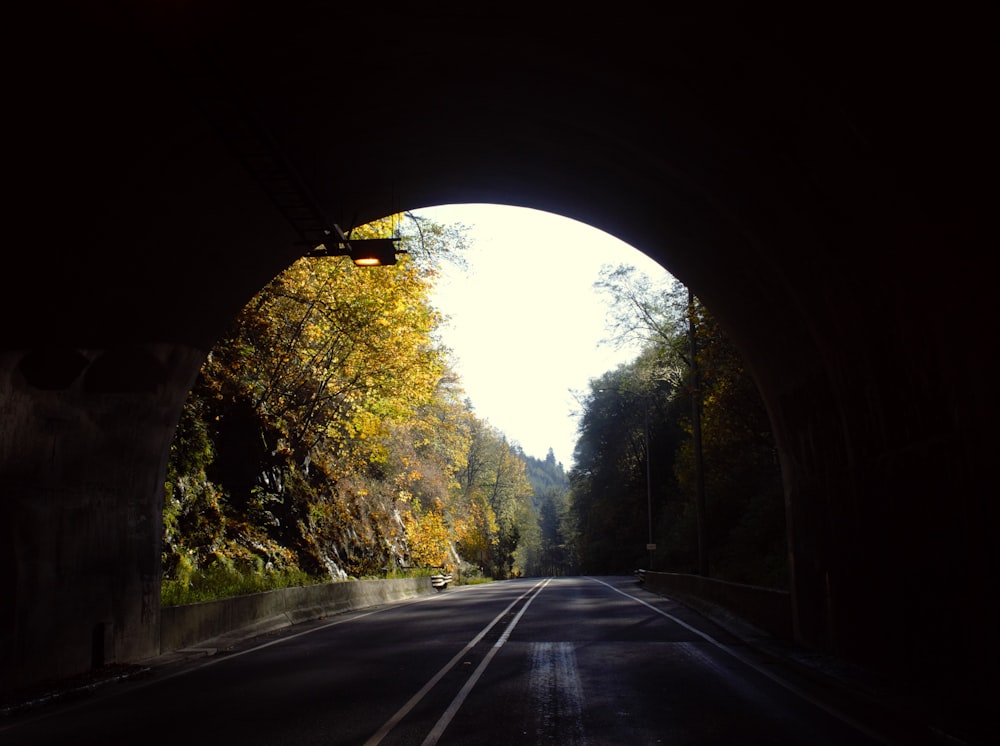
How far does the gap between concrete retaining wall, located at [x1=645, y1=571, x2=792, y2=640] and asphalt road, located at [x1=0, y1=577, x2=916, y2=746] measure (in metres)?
0.81

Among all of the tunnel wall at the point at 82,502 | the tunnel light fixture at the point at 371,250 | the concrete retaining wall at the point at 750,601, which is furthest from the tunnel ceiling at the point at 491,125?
the concrete retaining wall at the point at 750,601

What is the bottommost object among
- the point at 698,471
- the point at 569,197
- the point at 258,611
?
the point at 258,611

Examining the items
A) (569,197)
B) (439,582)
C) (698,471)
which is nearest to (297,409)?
(698,471)

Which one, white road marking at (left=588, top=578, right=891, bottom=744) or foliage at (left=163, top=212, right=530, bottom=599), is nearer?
white road marking at (left=588, top=578, right=891, bottom=744)

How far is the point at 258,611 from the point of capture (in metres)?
16.4

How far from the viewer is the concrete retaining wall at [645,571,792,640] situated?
13227 millimetres

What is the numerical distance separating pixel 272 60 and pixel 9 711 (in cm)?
687

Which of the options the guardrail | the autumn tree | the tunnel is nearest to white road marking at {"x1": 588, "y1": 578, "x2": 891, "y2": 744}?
the tunnel

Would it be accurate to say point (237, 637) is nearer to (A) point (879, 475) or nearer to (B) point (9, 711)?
(B) point (9, 711)

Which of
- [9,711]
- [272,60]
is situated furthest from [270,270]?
[9,711]

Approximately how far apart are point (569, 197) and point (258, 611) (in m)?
9.85

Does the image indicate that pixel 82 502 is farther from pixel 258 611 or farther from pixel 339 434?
pixel 339 434

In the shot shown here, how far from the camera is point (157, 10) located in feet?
22.6

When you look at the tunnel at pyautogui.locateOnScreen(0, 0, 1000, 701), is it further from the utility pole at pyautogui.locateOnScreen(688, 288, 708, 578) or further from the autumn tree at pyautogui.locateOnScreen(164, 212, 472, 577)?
the utility pole at pyautogui.locateOnScreen(688, 288, 708, 578)
